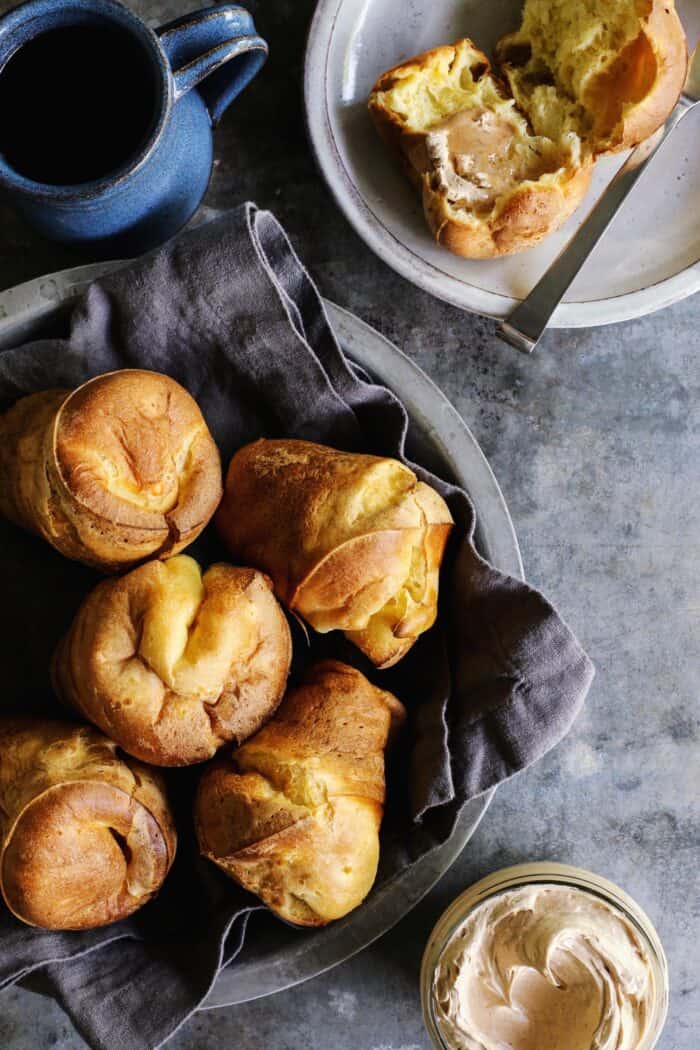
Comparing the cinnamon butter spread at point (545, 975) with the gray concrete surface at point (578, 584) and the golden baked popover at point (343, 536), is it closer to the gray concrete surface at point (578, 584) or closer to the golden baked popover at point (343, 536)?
the gray concrete surface at point (578, 584)

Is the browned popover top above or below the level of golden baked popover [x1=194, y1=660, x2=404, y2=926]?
above

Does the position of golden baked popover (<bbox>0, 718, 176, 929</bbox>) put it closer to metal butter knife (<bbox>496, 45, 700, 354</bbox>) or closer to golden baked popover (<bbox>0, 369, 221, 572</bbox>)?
golden baked popover (<bbox>0, 369, 221, 572</bbox>)

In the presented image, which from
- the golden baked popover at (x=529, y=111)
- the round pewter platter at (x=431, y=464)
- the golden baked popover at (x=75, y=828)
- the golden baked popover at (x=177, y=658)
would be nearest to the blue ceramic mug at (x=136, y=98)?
the round pewter platter at (x=431, y=464)

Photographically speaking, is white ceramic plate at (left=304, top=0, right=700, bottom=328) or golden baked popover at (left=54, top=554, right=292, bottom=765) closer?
golden baked popover at (left=54, top=554, right=292, bottom=765)

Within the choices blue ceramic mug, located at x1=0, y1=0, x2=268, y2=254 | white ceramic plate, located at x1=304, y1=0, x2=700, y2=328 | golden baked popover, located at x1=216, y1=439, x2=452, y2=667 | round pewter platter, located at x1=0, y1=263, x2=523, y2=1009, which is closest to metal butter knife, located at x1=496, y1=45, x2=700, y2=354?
white ceramic plate, located at x1=304, y1=0, x2=700, y2=328

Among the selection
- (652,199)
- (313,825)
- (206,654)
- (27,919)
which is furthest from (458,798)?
(652,199)
